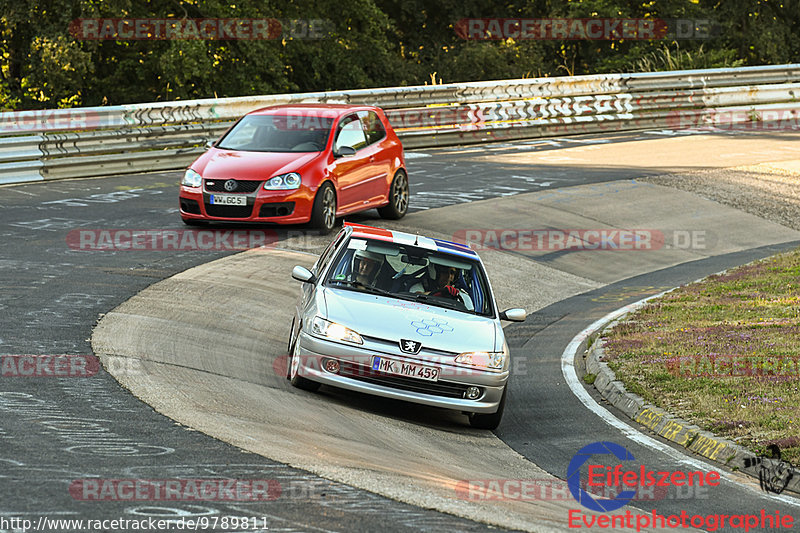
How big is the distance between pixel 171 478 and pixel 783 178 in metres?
21.0

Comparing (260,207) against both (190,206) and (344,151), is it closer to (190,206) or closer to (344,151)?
(190,206)

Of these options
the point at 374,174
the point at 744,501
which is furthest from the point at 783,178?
the point at 744,501

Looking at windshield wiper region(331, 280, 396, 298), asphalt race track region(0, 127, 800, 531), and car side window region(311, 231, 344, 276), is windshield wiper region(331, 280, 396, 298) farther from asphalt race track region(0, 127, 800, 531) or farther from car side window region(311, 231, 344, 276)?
asphalt race track region(0, 127, 800, 531)

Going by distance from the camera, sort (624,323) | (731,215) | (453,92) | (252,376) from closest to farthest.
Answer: (252,376)
(624,323)
(731,215)
(453,92)

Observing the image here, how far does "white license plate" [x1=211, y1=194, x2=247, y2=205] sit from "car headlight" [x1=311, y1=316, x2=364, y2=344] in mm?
6705

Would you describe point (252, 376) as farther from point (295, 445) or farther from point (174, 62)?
point (174, 62)

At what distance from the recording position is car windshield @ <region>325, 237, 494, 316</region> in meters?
10.6

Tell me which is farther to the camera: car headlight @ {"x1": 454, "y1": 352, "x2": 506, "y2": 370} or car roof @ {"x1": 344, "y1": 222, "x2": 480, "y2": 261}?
car roof @ {"x1": 344, "y1": 222, "x2": 480, "y2": 261}

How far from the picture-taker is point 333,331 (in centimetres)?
974

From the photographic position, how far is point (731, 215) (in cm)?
2234

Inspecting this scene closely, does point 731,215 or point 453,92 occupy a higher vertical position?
point 453,92
